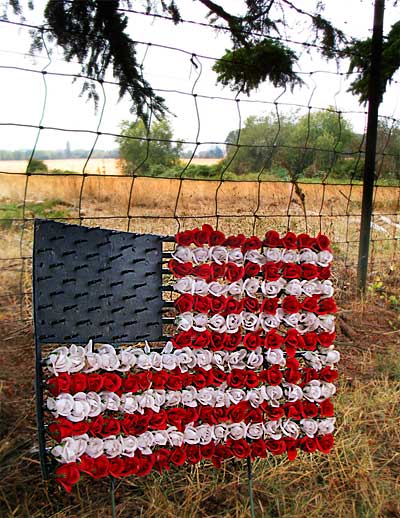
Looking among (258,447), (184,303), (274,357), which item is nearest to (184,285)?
(184,303)

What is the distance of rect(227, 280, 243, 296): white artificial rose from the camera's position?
171 cm

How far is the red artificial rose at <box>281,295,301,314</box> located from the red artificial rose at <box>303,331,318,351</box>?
10 centimetres

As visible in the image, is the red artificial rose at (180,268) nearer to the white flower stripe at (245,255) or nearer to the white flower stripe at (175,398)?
the white flower stripe at (245,255)

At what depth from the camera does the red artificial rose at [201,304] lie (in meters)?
1.68

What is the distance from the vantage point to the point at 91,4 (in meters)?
2.19

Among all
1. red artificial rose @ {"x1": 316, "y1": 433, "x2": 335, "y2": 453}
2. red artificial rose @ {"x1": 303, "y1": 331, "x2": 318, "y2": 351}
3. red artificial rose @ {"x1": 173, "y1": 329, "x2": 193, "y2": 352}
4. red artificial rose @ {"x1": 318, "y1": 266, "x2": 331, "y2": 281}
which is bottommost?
red artificial rose @ {"x1": 316, "y1": 433, "x2": 335, "y2": 453}

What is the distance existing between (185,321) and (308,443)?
24.0 inches

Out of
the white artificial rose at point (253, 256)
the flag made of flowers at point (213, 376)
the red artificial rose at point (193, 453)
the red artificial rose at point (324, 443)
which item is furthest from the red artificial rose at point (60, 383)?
the red artificial rose at point (324, 443)

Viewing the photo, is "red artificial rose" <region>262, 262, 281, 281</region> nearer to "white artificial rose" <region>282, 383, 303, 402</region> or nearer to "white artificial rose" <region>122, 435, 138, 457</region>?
"white artificial rose" <region>282, 383, 303, 402</region>

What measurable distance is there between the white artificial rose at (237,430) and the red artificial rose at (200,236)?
0.59 m

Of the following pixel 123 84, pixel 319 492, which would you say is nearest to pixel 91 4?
pixel 123 84

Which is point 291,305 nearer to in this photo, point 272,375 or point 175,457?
point 272,375

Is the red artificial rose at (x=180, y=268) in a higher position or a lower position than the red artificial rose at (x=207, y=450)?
higher

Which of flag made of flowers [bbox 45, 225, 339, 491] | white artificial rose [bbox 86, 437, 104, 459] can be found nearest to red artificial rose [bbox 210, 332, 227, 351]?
flag made of flowers [bbox 45, 225, 339, 491]
